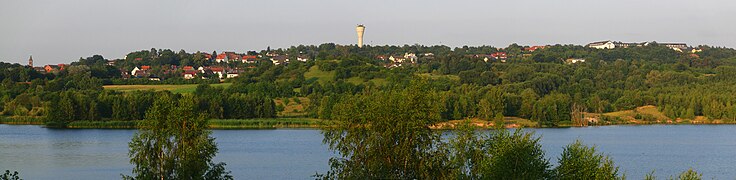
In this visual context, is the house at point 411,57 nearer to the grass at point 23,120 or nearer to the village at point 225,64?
the village at point 225,64

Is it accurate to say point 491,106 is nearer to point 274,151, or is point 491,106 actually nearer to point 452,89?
point 452,89

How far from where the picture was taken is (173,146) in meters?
23.3

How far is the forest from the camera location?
83562mm

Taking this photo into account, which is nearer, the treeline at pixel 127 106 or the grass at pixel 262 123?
the treeline at pixel 127 106

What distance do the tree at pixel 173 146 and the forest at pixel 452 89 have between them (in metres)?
40.8

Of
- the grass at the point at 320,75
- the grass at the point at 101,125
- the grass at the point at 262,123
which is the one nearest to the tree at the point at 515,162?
the grass at the point at 262,123

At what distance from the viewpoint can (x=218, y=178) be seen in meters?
23.2

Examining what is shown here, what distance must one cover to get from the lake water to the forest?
6335 mm

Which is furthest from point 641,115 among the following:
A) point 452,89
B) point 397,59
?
point 397,59

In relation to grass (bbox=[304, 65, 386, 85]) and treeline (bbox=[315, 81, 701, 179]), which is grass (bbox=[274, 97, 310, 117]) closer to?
grass (bbox=[304, 65, 386, 85])

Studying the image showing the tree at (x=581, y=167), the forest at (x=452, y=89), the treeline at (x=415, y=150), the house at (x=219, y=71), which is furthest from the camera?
the house at (x=219, y=71)

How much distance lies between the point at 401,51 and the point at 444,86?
277 ft

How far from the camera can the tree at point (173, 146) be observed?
22.7 meters

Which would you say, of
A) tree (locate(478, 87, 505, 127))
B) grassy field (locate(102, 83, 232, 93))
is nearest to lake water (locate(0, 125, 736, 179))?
tree (locate(478, 87, 505, 127))
